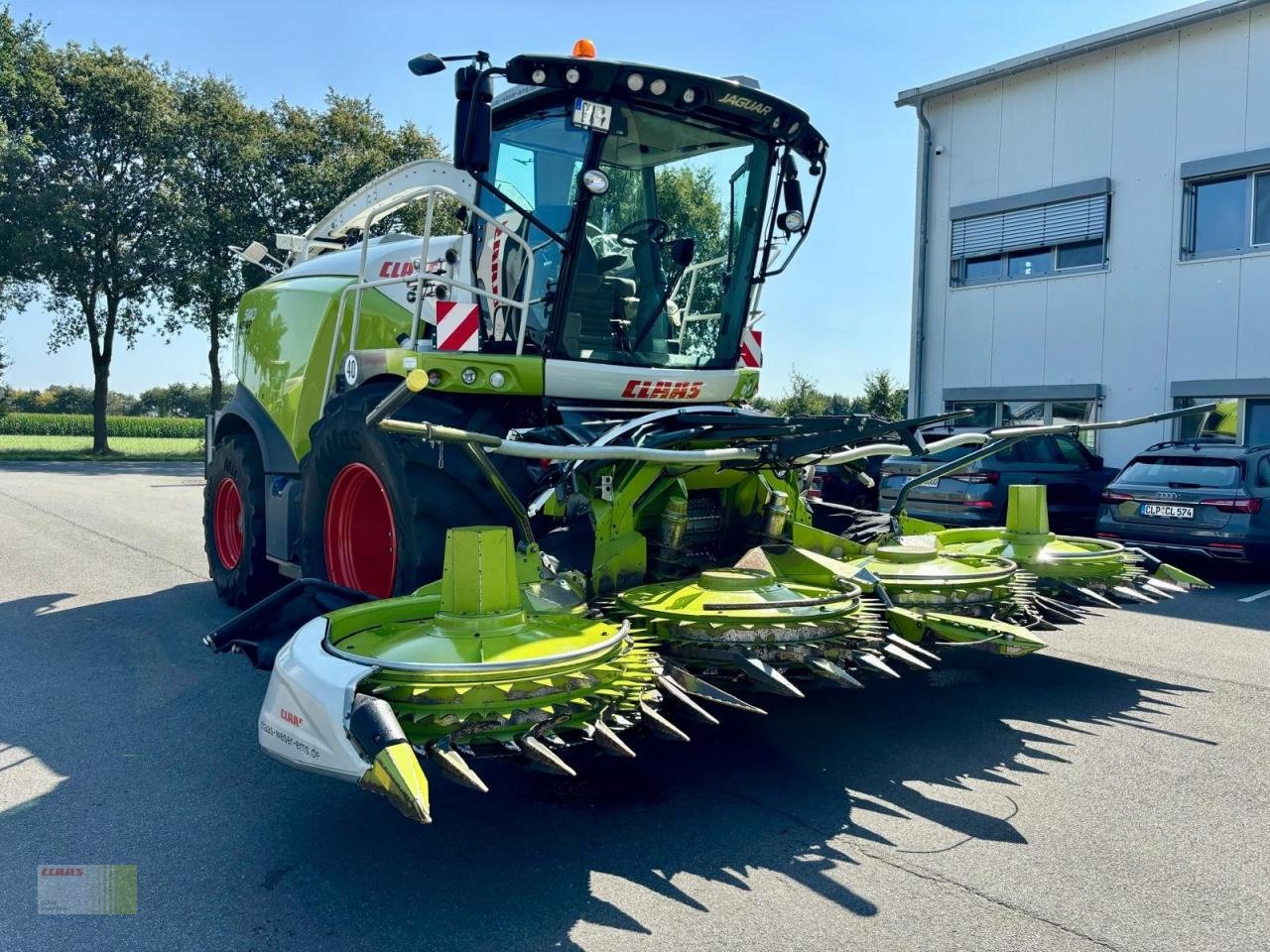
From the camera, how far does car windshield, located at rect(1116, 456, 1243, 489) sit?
9.93 m

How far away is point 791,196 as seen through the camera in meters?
5.98

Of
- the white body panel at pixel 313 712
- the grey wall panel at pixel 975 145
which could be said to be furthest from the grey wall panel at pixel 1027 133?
the white body panel at pixel 313 712

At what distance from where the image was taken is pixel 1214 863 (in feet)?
11.3

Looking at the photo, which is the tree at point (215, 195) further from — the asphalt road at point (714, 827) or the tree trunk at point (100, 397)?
the asphalt road at point (714, 827)

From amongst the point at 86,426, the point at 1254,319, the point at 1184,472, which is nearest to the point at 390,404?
the point at 1184,472

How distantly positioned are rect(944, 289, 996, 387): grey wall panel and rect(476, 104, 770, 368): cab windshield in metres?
12.2

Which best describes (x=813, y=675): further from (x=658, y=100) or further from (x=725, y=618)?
(x=658, y=100)

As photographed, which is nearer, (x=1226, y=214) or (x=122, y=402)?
(x=1226, y=214)

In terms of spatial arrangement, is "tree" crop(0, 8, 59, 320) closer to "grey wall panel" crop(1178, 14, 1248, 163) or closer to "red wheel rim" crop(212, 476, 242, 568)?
"red wheel rim" crop(212, 476, 242, 568)

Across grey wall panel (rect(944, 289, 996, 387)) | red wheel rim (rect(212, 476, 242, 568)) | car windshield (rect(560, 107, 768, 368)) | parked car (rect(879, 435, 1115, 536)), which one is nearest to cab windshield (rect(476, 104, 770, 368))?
car windshield (rect(560, 107, 768, 368))

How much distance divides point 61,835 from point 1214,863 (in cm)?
398

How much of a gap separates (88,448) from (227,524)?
31062mm

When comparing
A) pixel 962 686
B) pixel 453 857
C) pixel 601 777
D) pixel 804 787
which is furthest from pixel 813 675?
pixel 962 686

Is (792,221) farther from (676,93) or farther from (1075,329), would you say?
(1075,329)
